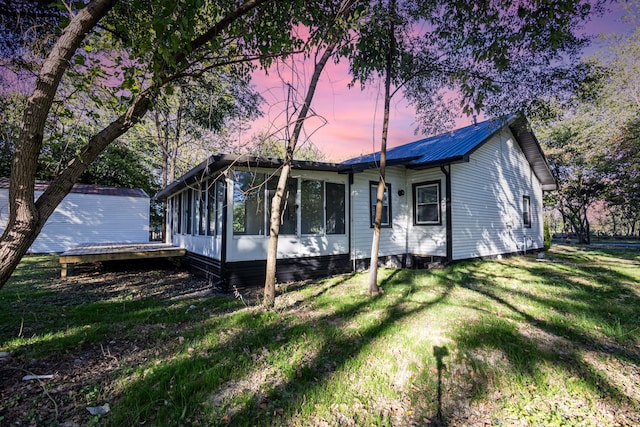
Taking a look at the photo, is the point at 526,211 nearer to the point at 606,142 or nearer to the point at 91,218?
the point at 606,142

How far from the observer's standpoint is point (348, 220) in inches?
321

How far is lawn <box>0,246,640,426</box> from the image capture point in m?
2.36

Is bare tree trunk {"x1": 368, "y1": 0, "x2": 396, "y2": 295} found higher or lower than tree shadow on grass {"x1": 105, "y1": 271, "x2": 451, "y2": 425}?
higher

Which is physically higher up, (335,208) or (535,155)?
(535,155)

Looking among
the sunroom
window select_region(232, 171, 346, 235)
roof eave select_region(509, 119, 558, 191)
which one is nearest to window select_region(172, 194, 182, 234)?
the sunroom

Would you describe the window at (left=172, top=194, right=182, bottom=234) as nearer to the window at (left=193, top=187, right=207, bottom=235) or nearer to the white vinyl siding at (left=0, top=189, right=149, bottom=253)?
the window at (left=193, top=187, right=207, bottom=235)

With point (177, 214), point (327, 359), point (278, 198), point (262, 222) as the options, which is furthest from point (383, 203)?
point (177, 214)

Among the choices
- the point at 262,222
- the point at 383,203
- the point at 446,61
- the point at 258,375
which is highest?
the point at 446,61

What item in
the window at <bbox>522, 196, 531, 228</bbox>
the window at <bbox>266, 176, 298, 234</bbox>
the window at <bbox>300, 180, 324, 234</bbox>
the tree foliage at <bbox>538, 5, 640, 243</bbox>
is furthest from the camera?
the tree foliage at <bbox>538, 5, 640, 243</bbox>

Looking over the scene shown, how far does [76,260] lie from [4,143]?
5.29 m

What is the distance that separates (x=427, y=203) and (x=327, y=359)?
24.1 ft

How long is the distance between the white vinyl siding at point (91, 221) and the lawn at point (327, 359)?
11573 mm

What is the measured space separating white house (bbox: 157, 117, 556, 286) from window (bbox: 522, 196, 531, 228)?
1.7 inches

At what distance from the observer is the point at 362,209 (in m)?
8.46
